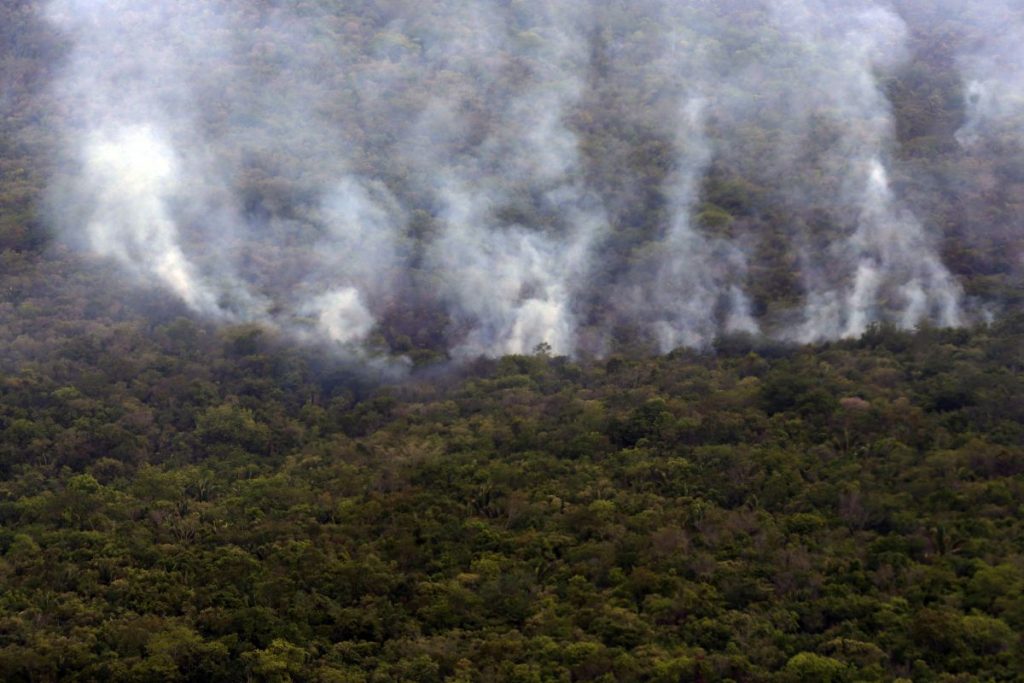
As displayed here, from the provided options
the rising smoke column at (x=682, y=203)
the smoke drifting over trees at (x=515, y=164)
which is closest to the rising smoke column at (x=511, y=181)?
the smoke drifting over trees at (x=515, y=164)

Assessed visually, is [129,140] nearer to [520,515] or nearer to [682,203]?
[682,203]

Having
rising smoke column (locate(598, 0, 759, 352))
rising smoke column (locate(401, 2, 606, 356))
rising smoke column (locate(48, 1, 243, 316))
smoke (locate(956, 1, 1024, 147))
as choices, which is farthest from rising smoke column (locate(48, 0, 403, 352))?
smoke (locate(956, 1, 1024, 147))

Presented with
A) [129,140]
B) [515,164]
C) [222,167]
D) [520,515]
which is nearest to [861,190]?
[515,164]

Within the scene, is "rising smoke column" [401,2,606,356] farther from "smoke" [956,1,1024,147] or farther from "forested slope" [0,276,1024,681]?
"smoke" [956,1,1024,147]

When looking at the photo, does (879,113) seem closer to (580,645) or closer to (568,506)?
(568,506)

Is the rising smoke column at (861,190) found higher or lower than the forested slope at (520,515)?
higher

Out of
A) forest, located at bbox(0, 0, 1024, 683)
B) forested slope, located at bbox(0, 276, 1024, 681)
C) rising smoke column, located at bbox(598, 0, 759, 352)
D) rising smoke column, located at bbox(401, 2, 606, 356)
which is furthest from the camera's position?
rising smoke column, located at bbox(401, 2, 606, 356)

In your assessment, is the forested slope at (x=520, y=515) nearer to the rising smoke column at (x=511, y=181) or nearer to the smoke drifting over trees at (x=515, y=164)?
the smoke drifting over trees at (x=515, y=164)
